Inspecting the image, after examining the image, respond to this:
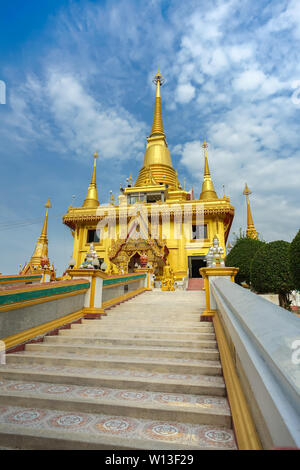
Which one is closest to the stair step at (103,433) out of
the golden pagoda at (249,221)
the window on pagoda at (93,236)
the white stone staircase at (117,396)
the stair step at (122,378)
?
the white stone staircase at (117,396)

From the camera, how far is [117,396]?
249 centimetres

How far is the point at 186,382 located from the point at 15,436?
1579mm

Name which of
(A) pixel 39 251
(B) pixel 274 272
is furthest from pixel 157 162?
(B) pixel 274 272

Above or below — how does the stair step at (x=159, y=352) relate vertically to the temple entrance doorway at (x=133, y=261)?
below

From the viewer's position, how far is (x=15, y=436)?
1917 mm

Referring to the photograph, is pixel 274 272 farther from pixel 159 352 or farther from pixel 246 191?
pixel 246 191

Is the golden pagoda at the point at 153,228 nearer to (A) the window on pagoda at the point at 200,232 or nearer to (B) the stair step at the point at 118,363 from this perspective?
(A) the window on pagoda at the point at 200,232

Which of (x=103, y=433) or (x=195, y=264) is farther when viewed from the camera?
(x=195, y=264)

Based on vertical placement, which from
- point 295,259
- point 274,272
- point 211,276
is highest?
point 295,259

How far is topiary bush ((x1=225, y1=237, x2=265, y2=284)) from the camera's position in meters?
13.6

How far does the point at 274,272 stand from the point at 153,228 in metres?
13.6

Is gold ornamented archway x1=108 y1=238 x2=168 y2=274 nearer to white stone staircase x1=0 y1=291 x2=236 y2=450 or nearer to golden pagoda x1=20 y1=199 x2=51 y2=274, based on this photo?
golden pagoda x1=20 y1=199 x2=51 y2=274

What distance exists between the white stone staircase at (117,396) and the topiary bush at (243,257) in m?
10.2

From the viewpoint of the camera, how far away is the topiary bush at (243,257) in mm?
13602
